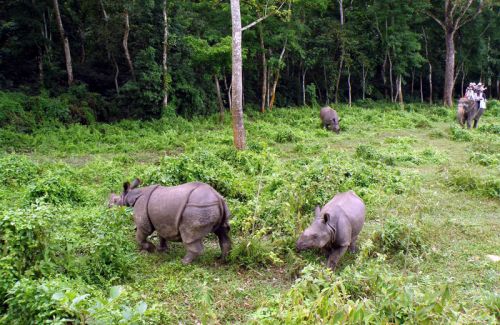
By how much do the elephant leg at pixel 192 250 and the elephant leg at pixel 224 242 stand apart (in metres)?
0.33

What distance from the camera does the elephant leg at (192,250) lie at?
642 cm

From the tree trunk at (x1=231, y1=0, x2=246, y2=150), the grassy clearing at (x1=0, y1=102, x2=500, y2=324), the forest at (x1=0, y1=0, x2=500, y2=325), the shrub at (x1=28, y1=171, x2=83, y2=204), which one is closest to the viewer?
the grassy clearing at (x1=0, y1=102, x2=500, y2=324)

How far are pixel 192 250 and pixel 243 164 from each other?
5.59 metres

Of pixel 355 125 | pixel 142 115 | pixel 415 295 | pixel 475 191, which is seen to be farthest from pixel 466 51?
pixel 415 295

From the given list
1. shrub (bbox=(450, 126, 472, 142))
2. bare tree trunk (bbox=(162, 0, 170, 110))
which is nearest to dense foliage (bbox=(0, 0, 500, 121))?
bare tree trunk (bbox=(162, 0, 170, 110))

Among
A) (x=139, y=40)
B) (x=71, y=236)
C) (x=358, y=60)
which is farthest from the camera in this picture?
(x=358, y=60)

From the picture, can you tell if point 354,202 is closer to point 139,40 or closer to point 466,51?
point 139,40

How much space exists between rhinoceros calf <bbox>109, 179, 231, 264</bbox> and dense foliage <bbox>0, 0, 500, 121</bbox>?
1141 cm

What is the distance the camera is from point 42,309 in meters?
4.31

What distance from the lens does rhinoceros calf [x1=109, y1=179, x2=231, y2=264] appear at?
630 cm

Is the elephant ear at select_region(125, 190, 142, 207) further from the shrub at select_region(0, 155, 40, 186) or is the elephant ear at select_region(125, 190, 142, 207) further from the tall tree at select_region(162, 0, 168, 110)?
the tall tree at select_region(162, 0, 168, 110)

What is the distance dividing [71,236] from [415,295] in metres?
4.29

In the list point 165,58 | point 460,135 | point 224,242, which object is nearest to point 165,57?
point 165,58

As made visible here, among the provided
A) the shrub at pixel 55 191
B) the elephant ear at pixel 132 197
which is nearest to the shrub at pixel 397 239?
the elephant ear at pixel 132 197
